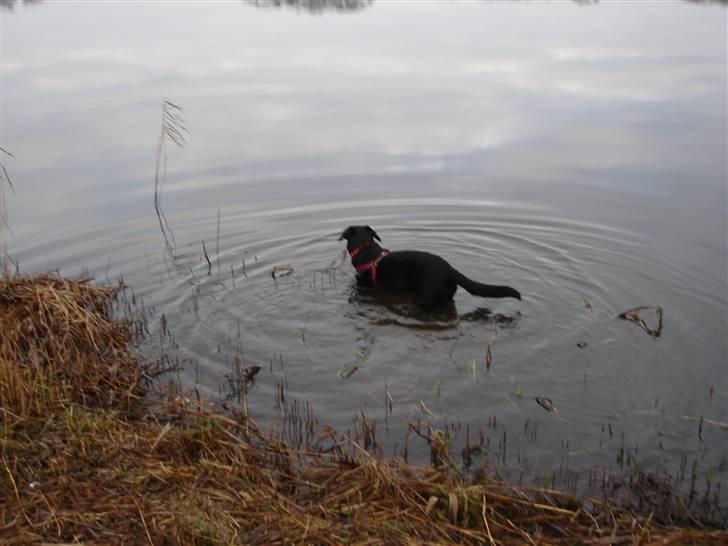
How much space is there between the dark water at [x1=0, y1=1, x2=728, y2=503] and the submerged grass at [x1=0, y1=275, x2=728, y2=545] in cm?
66

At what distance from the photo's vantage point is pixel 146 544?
405 centimetres

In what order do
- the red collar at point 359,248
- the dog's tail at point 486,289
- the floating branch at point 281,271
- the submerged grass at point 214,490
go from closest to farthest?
the submerged grass at point 214,490 < the dog's tail at point 486,289 < the red collar at point 359,248 < the floating branch at point 281,271

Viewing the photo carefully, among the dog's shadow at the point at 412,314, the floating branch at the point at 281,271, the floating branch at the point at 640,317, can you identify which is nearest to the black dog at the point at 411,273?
the dog's shadow at the point at 412,314

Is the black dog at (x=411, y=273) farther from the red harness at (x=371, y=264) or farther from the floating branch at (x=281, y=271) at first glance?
the floating branch at (x=281, y=271)

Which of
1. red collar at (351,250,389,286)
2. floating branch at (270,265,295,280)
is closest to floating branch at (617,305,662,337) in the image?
red collar at (351,250,389,286)

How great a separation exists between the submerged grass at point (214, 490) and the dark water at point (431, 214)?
2.17 ft

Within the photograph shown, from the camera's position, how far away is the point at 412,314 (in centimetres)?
794

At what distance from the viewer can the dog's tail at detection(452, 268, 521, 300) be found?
7387 mm

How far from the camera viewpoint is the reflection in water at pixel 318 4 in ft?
107

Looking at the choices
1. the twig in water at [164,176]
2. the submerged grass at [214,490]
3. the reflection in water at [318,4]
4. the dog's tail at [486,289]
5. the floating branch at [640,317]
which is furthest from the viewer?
the reflection in water at [318,4]

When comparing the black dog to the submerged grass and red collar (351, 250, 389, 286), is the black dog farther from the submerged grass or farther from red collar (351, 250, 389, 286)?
the submerged grass

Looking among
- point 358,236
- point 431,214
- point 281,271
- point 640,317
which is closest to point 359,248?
point 358,236

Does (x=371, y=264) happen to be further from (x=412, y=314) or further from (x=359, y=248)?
(x=412, y=314)

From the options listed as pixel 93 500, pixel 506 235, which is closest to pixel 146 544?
pixel 93 500
